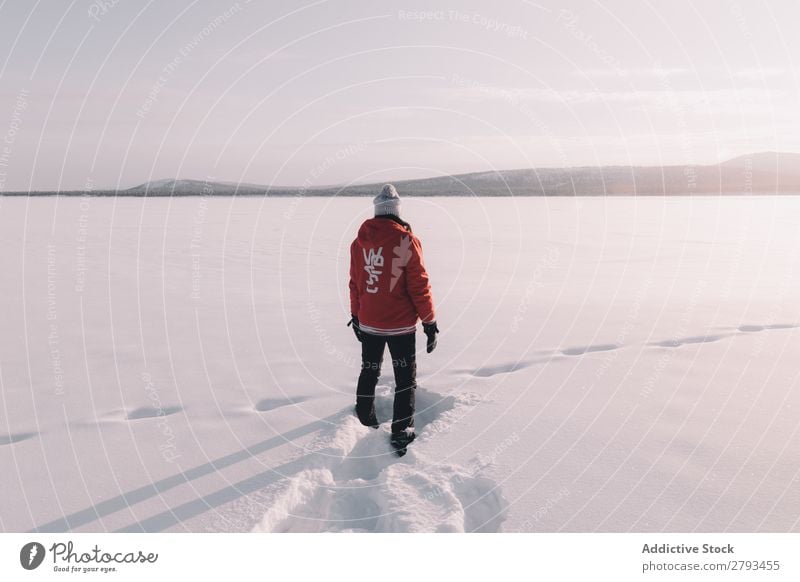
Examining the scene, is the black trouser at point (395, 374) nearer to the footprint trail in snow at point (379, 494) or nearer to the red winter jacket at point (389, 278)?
the red winter jacket at point (389, 278)

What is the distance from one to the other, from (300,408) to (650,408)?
295 cm

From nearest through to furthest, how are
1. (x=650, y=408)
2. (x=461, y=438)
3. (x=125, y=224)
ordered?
(x=461, y=438) < (x=650, y=408) < (x=125, y=224)

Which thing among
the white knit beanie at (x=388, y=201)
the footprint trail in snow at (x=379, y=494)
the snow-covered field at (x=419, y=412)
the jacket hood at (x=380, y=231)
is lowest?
the footprint trail in snow at (x=379, y=494)

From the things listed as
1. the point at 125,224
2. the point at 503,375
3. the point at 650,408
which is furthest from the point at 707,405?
the point at 125,224

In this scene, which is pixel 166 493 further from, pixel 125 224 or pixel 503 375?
pixel 125 224

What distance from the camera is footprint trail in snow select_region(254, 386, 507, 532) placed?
314 centimetres

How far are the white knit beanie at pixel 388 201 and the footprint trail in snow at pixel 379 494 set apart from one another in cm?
182

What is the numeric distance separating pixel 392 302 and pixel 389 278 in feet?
0.68

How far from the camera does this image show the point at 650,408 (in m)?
4.22

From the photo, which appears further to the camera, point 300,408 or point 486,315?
point 486,315

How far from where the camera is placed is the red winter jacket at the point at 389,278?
4.06 meters

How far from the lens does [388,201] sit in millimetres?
4125

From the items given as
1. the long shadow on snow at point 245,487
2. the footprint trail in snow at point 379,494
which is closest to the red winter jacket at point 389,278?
the long shadow on snow at point 245,487
